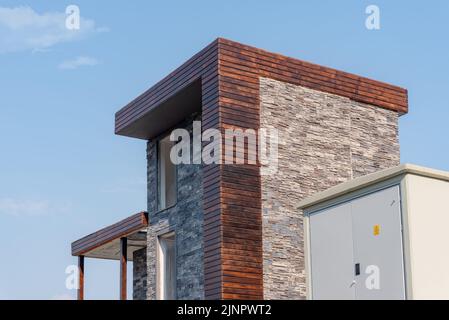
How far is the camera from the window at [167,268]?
21328 mm

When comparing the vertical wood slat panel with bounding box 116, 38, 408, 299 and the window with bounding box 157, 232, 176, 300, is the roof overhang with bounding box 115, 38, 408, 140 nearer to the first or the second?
the vertical wood slat panel with bounding box 116, 38, 408, 299

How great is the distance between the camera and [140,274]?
24.7m

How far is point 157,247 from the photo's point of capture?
21891mm

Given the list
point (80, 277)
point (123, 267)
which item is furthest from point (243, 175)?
point (80, 277)

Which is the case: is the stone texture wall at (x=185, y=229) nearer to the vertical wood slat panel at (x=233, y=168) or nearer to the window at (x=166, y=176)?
the window at (x=166, y=176)

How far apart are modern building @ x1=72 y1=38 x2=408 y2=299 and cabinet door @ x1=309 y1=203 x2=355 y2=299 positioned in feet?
8.26

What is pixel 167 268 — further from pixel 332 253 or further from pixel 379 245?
pixel 379 245

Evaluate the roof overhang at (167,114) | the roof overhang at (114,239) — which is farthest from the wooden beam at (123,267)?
the roof overhang at (167,114)

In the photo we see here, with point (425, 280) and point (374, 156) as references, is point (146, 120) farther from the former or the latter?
point (425, 280)

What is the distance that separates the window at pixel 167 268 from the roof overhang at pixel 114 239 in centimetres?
99

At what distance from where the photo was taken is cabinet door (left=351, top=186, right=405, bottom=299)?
14.1 metres
